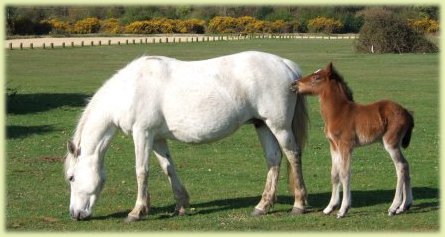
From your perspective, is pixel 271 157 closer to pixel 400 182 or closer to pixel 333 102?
pixel 333 102

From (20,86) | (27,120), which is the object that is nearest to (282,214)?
(27,120)

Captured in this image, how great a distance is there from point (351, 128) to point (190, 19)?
93.9m

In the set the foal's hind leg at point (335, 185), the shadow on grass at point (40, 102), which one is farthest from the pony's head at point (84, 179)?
the shadow on grass at point (40, 102)

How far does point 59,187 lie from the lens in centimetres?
1438

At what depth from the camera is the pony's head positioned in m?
11.8

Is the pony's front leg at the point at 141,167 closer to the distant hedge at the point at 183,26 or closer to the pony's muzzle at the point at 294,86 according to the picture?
the pony's muzzle at the point at 294,86

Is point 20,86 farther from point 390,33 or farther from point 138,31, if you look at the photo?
point 138,31

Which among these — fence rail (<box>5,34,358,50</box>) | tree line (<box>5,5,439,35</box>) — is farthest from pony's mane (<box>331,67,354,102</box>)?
tree line (<box>5,5,439,35</box>)

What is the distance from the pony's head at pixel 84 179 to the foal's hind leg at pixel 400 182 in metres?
3.94

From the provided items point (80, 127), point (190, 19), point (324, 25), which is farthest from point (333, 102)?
point (190, 19)

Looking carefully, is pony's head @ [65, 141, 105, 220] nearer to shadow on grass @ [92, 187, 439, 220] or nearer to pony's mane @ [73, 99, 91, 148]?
pony's mane @ [73, 99, 91, 148]

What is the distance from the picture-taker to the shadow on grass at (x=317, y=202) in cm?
1214

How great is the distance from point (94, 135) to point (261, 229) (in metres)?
2.76

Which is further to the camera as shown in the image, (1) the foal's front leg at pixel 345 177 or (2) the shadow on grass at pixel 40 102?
(2) the shadow on grass at pixel 40 102
